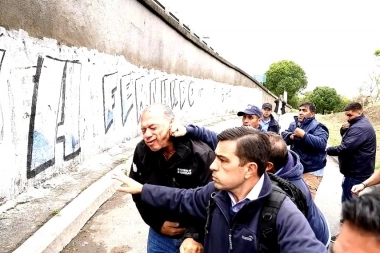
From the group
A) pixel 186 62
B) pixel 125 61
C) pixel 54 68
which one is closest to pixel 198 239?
pixel 54 68

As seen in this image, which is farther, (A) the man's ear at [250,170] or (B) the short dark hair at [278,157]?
(B) the short dark hair at [278,157]

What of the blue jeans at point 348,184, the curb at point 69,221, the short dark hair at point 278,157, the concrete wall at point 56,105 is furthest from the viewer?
the blue jeans at point 348,184

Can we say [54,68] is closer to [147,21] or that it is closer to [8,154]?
[8,154]

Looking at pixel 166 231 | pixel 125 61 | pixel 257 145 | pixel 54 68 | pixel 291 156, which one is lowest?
pixel 166 231

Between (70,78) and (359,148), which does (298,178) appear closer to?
(359,148)

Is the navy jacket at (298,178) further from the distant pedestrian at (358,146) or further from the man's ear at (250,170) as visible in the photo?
the distant pedestrian at (358,146)

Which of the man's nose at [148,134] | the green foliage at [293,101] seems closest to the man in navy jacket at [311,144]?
the man's nose at [148,134]

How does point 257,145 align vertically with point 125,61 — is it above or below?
below

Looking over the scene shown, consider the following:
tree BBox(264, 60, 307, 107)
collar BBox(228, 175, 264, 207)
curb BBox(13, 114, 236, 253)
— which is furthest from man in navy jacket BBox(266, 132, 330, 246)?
tree BBox(264, 60, 307, 107)

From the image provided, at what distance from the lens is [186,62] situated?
44.1 feet

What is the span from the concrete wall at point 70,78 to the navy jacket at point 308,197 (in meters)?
3.04

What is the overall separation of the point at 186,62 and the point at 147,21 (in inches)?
182

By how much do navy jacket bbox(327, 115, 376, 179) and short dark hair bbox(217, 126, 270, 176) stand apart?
309 cm

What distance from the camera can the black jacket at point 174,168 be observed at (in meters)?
2.17
